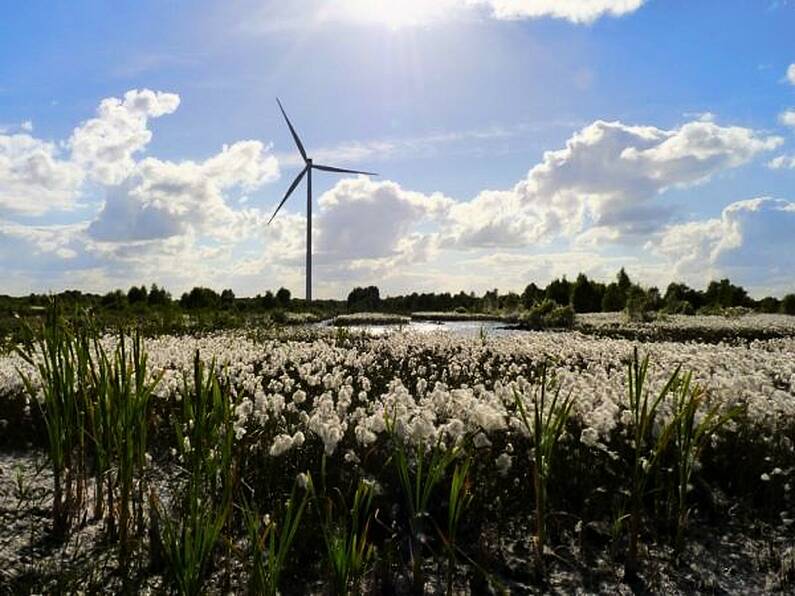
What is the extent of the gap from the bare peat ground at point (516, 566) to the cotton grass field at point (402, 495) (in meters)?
0.02

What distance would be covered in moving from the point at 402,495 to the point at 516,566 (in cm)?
118

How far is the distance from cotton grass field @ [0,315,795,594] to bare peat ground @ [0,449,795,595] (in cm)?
2

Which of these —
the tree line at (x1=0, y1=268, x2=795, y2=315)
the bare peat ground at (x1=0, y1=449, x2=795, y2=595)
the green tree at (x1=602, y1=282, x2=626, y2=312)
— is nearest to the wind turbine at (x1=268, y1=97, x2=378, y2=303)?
the tree line at (x1=0, y1=268, x2=795, y2=315)

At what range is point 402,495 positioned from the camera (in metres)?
6.15

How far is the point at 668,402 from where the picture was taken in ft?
23.6

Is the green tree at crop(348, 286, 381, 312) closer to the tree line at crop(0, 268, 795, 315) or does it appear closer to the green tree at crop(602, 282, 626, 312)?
the tree line at crop(0, 268, 795, 315)

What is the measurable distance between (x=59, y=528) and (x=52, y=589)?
1209 mm

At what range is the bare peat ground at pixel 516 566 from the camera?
505 centimetres

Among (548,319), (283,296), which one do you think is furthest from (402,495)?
(283,296)

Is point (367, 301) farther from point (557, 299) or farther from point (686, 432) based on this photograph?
point (686, 432)

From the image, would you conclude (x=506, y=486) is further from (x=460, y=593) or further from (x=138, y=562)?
(x=138, y=562)

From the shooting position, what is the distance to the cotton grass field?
4.95m

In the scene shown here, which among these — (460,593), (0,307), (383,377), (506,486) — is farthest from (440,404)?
(0,307)

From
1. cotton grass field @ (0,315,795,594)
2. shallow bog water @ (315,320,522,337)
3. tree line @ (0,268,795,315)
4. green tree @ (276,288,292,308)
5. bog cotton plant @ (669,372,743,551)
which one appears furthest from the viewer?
green tree @ (276,288,292,308)
